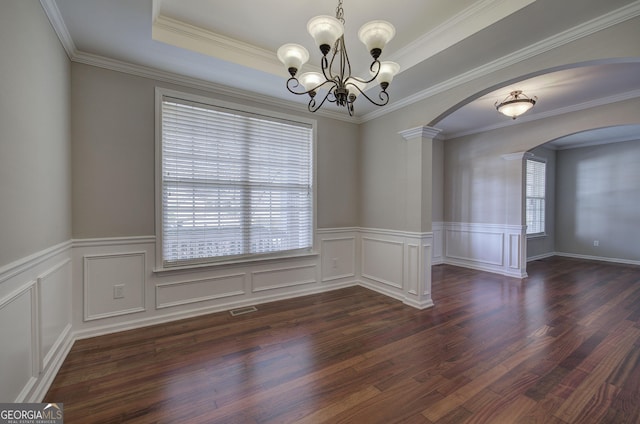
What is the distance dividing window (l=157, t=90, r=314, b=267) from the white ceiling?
0.42 meters

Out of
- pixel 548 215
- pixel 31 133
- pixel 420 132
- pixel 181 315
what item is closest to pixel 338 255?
pixel 420 132

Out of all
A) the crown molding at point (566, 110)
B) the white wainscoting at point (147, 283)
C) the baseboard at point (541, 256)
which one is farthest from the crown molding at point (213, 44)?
the baseboard at point (541, 256)

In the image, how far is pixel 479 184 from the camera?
5.56m

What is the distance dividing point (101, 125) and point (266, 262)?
227 cm

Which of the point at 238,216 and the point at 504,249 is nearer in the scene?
the point at 238,216

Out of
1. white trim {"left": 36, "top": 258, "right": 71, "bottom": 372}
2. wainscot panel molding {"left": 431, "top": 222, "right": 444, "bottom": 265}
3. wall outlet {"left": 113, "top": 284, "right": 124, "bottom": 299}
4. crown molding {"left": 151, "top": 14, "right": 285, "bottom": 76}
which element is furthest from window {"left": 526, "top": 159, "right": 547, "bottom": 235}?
white trim {"left": 36, "top": 258, "right": 71, "bottom": 372}

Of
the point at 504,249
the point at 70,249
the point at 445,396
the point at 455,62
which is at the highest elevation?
the point at 455,62

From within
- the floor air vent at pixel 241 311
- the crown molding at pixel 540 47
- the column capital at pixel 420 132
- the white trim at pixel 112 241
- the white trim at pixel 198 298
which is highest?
the crown molding at pixel 540 47

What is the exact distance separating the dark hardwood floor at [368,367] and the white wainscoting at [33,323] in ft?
0.65

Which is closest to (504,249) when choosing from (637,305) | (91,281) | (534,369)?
(637,305)

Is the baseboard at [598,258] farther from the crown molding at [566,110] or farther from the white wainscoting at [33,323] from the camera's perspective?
the white wainscoting at [33,323]

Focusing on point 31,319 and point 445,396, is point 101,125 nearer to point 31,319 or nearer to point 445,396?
point 31,319

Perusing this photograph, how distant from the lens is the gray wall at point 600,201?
5938 mm

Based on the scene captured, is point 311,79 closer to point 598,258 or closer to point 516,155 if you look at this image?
point 516,155
